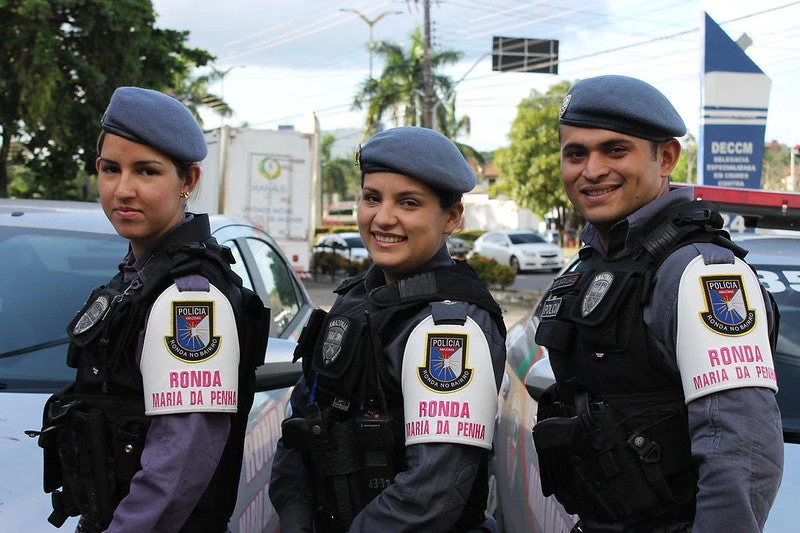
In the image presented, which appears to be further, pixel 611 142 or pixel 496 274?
pixel 496 274

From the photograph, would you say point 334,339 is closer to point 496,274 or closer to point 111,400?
point 111,400

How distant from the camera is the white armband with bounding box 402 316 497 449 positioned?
1758mm

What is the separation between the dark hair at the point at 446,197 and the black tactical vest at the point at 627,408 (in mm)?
384

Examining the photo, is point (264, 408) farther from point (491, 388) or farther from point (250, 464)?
point (491, 388)

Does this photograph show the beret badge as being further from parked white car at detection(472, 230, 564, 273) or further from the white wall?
the white wall

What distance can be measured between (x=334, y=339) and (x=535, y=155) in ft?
127

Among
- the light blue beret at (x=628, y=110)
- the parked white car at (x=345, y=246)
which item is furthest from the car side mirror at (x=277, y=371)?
the parked white car at (x=345, y=246)

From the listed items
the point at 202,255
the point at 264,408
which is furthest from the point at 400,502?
the point at 264,408

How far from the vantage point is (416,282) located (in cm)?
197

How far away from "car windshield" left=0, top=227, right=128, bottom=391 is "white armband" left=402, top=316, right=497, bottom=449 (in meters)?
1.39

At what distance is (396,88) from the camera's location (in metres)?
32.3

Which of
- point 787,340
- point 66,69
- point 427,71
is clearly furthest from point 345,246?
point 787,340

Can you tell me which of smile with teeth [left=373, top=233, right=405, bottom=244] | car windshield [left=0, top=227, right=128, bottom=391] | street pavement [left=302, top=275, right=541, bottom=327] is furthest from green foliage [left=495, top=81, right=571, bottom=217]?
smile with teeth [left=373, top=233, right=405, bottom=244]

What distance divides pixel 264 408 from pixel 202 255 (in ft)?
4.17
